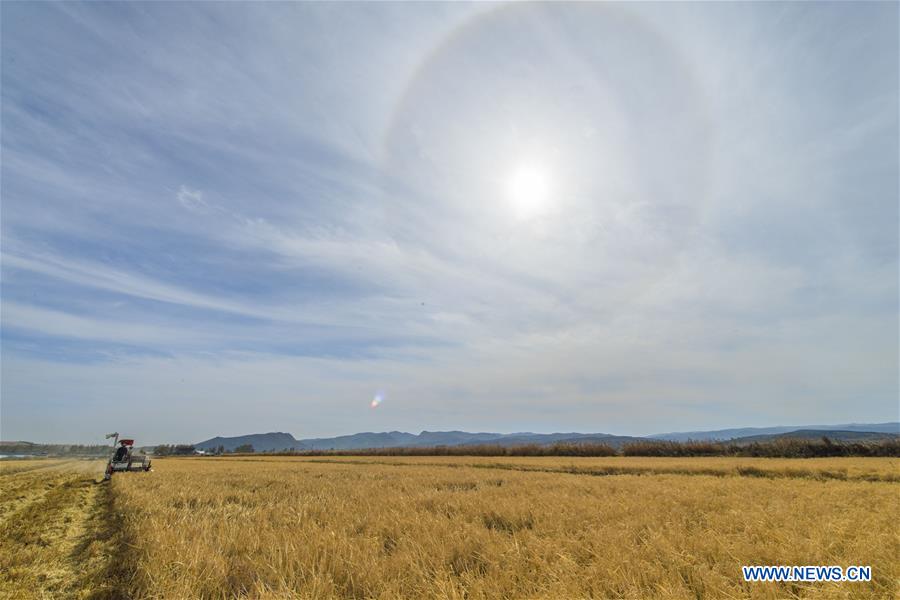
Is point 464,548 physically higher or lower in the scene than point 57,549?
higher

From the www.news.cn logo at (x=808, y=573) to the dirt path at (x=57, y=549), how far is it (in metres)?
8.43

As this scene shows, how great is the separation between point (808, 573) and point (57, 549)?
14.0 m

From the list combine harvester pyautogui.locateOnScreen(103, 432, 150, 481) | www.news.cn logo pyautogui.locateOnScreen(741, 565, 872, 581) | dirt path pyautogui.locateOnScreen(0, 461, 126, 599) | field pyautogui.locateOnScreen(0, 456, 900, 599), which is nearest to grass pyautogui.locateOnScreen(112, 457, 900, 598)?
field pyautogui.locateOnScreen(0, 456, 900, 599)

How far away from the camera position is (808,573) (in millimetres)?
4961

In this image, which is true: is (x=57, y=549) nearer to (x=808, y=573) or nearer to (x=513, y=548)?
(x=513, y=548)

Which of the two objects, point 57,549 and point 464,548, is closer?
point 464,548

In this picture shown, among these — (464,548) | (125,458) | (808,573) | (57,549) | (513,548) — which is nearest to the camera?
(808,573)

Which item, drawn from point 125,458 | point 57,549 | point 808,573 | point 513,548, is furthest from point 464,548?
point 125,458

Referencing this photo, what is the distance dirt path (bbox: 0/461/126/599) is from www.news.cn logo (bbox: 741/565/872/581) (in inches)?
332

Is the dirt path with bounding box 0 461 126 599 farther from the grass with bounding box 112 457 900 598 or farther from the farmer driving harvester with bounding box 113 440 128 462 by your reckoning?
the farmer driving harvester with bounding box 113 440 128 462

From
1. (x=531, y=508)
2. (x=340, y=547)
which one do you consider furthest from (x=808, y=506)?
(x=340, y=547)

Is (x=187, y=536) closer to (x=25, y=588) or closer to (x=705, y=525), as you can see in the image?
(x=25, y=588)

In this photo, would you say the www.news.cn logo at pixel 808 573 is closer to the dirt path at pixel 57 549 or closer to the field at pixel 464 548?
the field at pixel 464 548

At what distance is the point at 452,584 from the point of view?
14.1 ft
